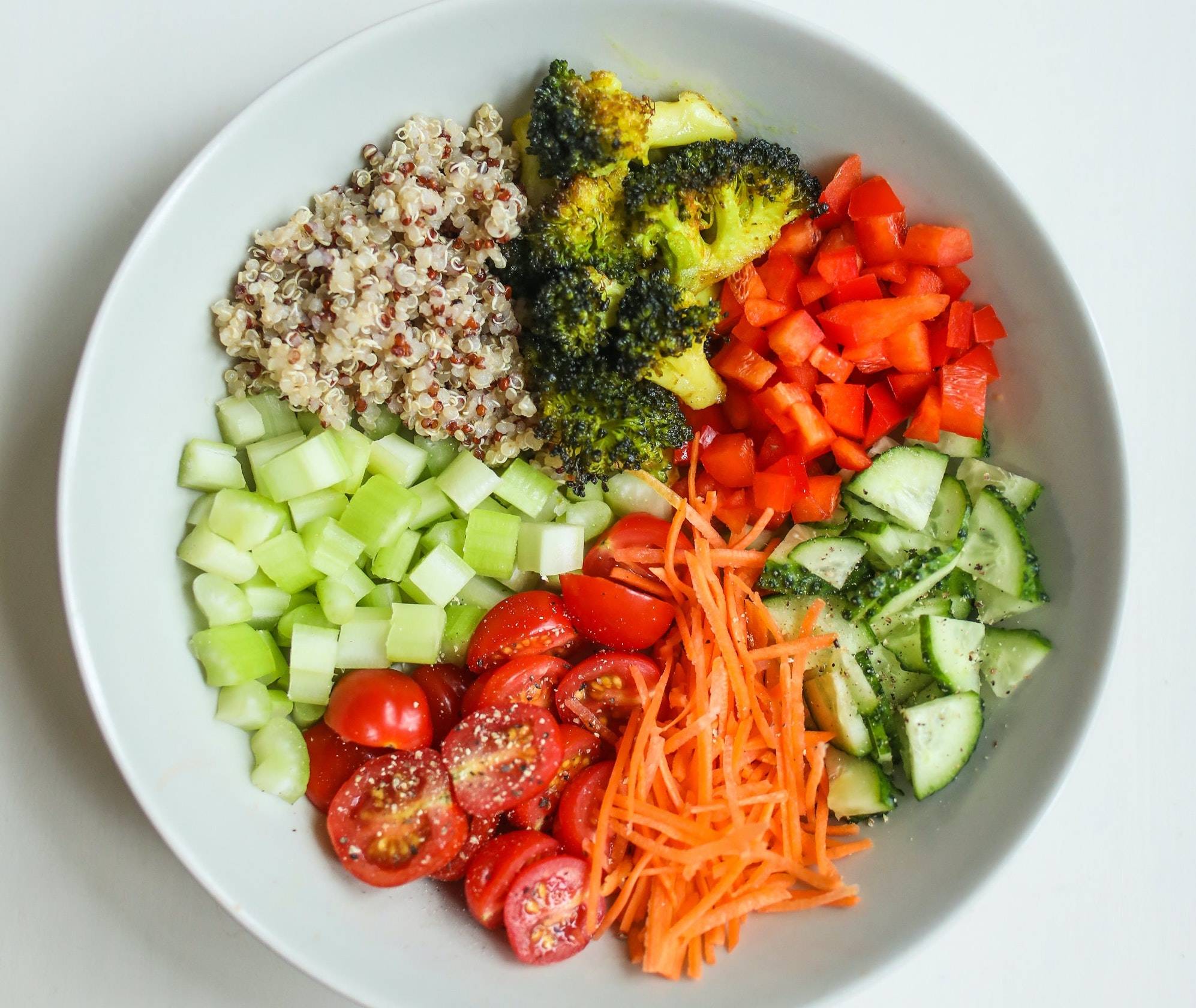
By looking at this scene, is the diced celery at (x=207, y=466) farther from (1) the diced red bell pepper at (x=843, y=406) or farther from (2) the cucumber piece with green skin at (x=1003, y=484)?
(2) the cucumber piece with green skin at (x=1003, y=484)

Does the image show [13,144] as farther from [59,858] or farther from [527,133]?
[59,858]

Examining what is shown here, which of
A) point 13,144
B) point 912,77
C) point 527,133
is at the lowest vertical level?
point 13,144

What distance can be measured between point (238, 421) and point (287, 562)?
14.3 inches

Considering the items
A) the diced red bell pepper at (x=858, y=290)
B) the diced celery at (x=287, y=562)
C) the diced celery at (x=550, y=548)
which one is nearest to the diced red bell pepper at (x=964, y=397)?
the diced red bell pepper at (x=858, y=290)

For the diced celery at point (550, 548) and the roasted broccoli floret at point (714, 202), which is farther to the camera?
the diced celery at point (550, 548)

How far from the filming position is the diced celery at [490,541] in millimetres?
2391

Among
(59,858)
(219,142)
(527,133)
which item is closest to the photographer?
(219,142)

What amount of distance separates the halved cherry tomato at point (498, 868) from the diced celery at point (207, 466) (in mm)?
1108

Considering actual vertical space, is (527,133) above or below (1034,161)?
below

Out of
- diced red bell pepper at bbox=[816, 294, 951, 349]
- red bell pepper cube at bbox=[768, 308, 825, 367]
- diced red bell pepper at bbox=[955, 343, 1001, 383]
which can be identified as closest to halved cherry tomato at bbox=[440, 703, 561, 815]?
red bell pepper cube at bbox=[768, 308, 825, 367]

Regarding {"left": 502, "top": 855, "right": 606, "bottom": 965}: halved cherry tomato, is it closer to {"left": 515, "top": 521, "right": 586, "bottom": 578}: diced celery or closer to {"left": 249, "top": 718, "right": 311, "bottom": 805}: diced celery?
{"left": 249, "top": 718, "right": 311, "bottom": 805}: diced celery

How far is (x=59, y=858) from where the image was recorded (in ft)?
7.92

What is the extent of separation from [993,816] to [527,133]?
2013 millimetres

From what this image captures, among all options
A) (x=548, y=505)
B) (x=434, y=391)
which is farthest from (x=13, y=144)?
(x=548, y=505)
